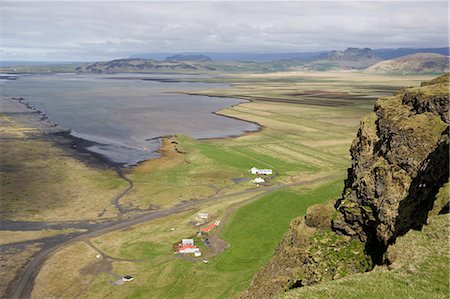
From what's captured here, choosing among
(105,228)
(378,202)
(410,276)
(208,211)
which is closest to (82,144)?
(105,228)

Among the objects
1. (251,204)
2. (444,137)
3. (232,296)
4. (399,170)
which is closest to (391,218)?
(399,170)

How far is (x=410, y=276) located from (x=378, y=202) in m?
15.3

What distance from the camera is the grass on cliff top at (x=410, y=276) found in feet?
93.6

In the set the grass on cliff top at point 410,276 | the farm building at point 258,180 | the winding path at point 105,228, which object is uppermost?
the grass on cliff top at point 410,276

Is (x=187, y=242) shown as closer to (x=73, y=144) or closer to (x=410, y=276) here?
(x=410, y=276)

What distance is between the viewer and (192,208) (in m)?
95.5

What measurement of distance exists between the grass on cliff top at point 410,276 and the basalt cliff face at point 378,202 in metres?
3.84

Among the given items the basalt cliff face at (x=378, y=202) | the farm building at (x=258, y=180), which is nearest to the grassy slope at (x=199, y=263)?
the basalt cliff face at (x=378, y=202)

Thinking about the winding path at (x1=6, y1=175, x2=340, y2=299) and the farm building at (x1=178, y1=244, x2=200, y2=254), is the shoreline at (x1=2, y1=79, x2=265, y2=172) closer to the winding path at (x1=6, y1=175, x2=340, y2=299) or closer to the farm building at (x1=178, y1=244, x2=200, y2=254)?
the winding path at (x1=6, y1=175, x2=340, y2=299)

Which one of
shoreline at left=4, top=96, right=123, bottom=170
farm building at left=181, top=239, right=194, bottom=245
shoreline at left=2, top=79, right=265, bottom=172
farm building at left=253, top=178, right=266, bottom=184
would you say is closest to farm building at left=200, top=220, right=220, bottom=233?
farm building at left=181, top=239, right=194, bottom=245

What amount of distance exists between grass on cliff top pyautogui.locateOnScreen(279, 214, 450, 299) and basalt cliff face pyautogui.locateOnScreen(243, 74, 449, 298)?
12.6 feet

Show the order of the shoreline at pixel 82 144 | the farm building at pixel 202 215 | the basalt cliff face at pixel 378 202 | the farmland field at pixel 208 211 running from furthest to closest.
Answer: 1. the shoreline at pixel 82 144
2. the farm building at pixel 202 215
3. the farmland field at pixel 208 211
4. the basalt cliff face at pixel 378 202

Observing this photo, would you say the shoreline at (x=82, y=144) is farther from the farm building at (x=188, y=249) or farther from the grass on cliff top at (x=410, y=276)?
the grass on cliff top at (x=410, y=276)

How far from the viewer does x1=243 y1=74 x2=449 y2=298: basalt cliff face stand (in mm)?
39719
